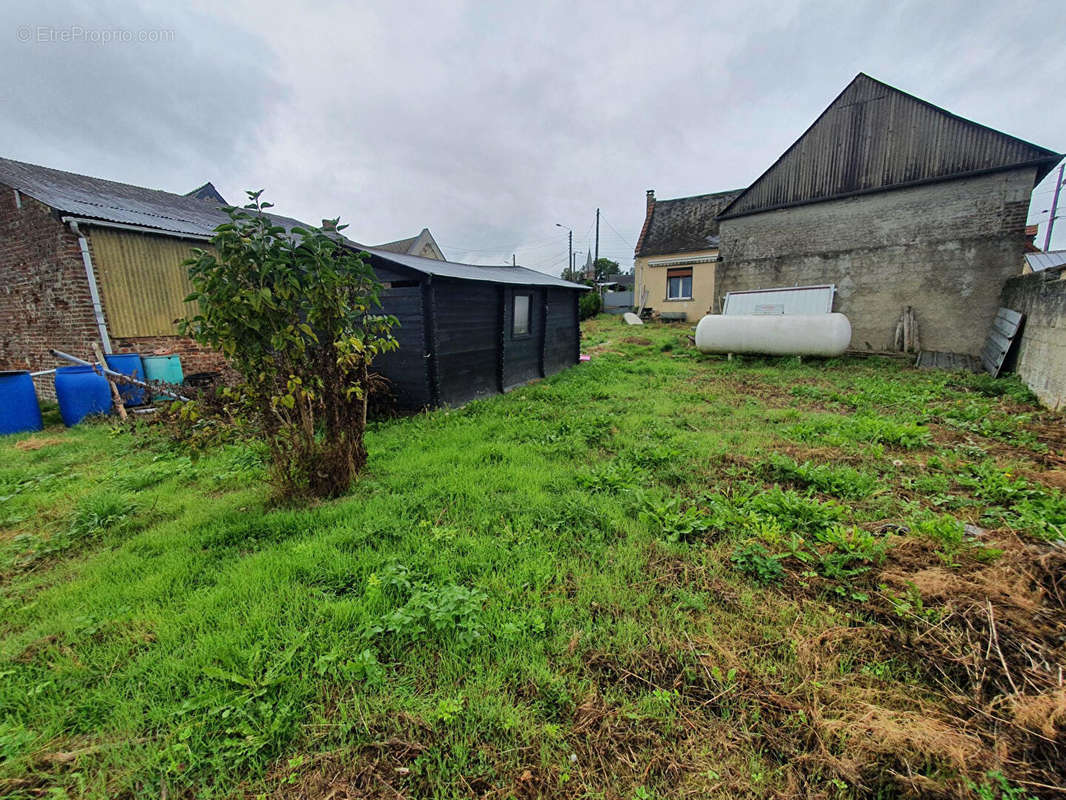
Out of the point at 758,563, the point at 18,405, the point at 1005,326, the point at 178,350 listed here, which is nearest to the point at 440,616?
the point at 758,563

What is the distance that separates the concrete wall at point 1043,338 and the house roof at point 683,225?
13.6 meters

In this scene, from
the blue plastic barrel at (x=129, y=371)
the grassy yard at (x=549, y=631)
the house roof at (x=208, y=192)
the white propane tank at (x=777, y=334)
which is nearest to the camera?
the grassy yard at (x=549, y=631)

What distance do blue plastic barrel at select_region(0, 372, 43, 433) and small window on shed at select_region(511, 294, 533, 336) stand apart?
7.84 metres

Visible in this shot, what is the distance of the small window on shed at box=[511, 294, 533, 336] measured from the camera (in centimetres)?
Result: 848

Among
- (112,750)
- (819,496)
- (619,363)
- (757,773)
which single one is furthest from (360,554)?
(619,363)

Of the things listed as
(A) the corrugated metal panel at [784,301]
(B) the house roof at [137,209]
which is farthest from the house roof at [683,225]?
(B) the house roof at [137,209]

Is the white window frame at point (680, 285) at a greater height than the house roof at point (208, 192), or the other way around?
the house roof at point (208, 192)

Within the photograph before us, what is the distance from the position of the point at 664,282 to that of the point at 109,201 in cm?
2034

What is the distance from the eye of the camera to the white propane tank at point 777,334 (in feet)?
31.7

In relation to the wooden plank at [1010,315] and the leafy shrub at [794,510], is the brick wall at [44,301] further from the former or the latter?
the wooden plank at [1010,315]

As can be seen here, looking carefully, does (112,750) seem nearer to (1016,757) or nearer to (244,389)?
(244,389)

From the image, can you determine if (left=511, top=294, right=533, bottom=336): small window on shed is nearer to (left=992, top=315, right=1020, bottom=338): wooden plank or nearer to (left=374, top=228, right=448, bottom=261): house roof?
(left=992, top=315, right=1020, bottom=338): wooden plank

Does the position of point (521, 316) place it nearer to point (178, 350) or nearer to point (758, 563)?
point (758, 563)

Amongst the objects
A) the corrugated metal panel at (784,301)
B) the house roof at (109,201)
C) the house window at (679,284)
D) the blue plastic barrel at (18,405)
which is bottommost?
the blue plastic barrel at (18,405)
